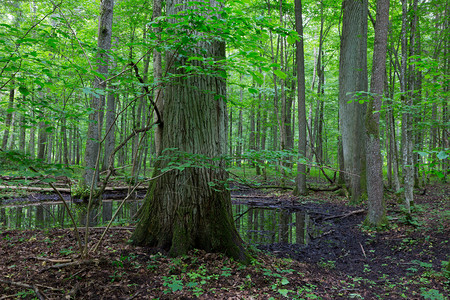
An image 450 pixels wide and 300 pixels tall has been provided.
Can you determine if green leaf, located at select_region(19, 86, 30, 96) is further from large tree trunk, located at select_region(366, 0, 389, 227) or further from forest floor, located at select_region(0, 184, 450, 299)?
large tree trunk, located at select_region(366, 0, 389, 227)

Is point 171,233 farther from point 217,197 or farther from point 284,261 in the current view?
point 284,261

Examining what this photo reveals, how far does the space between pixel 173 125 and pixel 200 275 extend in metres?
2.09

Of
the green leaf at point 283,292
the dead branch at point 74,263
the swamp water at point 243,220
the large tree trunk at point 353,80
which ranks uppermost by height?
the large tree trunk at point 353,80

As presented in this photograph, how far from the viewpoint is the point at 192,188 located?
3740 mm

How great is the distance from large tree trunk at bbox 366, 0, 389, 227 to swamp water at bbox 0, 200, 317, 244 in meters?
1.60

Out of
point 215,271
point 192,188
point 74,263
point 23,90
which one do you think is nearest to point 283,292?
point 215,271

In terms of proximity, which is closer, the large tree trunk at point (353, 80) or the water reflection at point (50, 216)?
the water reflection at point (50, 216)

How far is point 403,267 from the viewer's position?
4.20 m

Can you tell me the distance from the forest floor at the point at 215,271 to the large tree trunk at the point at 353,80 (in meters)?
4.72

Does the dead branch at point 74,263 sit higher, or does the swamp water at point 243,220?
the dead branch at point 74,263

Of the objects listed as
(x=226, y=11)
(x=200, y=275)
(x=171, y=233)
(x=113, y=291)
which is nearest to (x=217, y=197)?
(x=171, y=233)

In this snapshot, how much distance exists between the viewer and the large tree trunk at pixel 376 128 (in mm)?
6051

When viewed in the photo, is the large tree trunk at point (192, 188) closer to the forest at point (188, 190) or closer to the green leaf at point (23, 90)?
the forest at point (188, 190)

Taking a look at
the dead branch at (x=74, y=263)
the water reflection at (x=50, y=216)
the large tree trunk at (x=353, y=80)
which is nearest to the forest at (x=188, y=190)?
the dead branch at (x=74, y=263)
